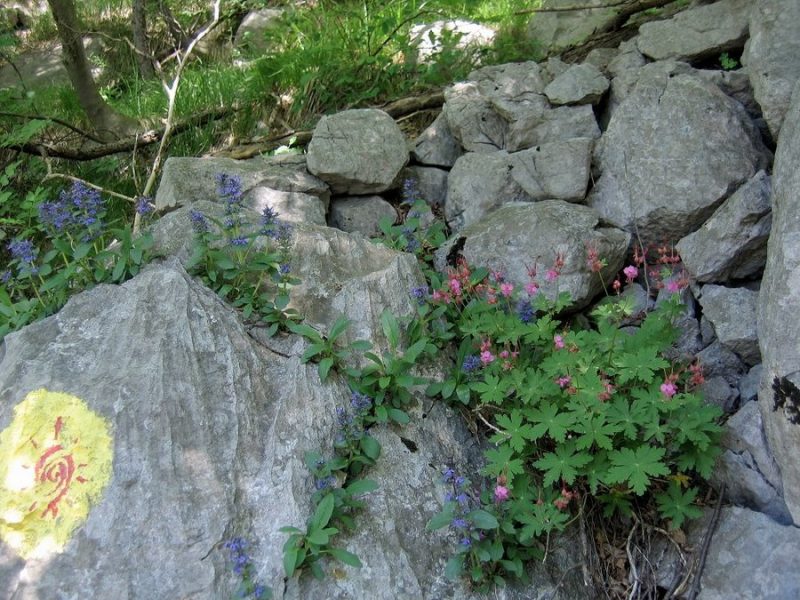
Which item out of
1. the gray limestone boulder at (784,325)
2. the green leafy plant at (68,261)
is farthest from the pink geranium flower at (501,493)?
the green leafy plant at (68,261)

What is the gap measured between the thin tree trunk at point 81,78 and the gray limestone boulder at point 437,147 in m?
2.63

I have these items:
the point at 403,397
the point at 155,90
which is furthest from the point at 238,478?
the point at 155,90

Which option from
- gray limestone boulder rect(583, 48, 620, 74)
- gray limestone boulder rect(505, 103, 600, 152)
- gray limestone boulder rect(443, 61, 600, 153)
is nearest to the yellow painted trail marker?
gray limestone boulder rect(443, 61, 600, 153)

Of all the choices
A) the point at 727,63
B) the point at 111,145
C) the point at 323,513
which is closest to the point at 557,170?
the point at 727,63

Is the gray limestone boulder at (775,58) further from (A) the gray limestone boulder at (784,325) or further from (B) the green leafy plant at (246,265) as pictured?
(B) the green leafy plant at (246,265)

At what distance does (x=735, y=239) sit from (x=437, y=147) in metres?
2.26

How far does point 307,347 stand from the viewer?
3.50 metres

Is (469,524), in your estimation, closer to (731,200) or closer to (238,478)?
(238,478)

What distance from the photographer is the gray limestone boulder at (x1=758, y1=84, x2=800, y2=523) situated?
110 inches

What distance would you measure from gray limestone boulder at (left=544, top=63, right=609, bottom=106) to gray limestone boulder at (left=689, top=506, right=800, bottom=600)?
9.55 ft

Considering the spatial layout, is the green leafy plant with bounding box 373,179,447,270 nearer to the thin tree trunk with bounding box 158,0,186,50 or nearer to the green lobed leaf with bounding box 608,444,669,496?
the green lobed leaf with bounding box 608,444,669,496

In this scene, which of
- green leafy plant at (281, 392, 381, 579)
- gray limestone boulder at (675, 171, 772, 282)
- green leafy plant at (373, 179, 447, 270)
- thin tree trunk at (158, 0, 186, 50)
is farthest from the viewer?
thin tree trunk at (158, 0, 186, 50)

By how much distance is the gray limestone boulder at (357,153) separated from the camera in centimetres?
480

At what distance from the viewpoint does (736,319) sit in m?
3.50
